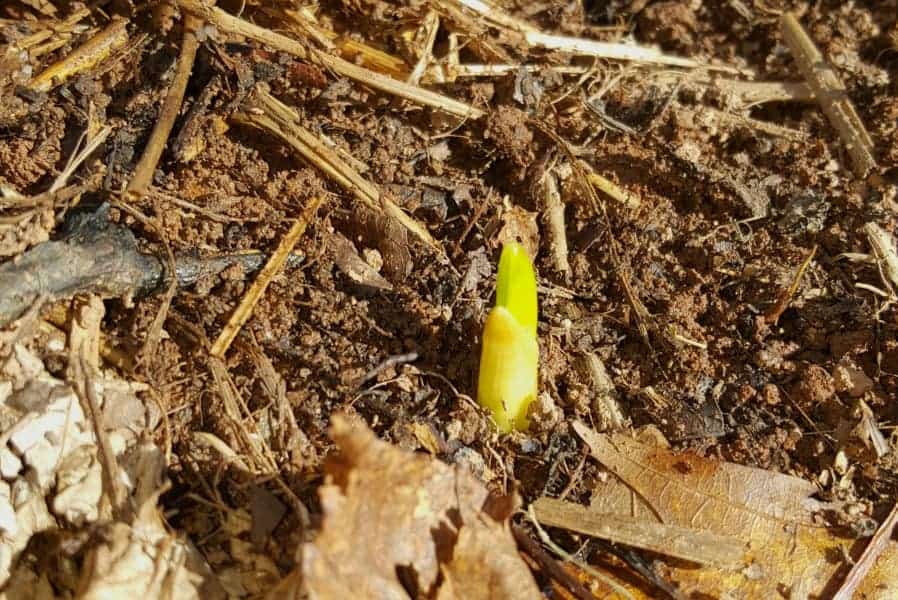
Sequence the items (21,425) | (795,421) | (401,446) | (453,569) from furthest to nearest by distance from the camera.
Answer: (795,421)
(401,446)
(21,425)
(453,569)

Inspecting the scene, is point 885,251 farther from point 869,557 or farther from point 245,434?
point 245,434

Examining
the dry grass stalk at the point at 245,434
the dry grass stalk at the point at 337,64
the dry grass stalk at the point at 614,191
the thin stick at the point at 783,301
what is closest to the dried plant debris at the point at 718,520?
the thin stick at the point at 783,301

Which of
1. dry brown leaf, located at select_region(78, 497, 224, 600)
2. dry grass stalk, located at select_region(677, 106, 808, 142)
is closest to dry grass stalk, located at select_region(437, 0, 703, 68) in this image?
dry grass stalk, located at select_region(677, 106, 808, 142)

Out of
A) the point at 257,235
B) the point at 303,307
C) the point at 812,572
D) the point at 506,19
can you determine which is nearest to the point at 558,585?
the point at 812,572

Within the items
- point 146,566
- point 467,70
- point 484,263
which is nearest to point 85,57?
point 467,70

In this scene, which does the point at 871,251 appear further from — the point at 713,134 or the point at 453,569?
the point at 453,569

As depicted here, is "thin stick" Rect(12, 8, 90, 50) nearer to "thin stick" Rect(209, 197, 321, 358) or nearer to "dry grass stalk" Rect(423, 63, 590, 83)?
"thin stick" Rect(209, 197, 321, 358)

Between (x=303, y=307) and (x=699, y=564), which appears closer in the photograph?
(x=699, y=564)
